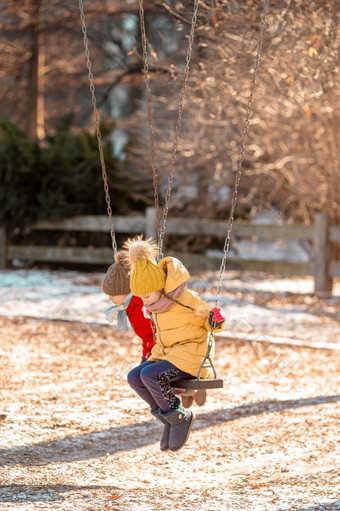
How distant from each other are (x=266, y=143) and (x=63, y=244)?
166 inches

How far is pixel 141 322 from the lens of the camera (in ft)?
14.5

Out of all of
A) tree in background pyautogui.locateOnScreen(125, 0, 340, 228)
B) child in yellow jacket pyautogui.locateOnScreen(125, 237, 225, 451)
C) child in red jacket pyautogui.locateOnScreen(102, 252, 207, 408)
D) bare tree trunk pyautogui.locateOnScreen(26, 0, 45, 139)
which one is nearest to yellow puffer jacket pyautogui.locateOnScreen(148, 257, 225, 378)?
child in yellow jacket pyautogui.locateOnScreen(125, 237, 225, 451)

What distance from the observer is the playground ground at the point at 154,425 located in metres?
3.84

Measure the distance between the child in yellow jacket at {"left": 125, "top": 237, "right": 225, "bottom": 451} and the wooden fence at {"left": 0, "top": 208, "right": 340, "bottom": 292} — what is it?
23.9 feet

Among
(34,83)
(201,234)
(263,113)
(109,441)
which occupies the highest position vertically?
(34,83)

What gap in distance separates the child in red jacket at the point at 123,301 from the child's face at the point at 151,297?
294mm

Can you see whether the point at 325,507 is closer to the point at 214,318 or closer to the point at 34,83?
the point at 214,318

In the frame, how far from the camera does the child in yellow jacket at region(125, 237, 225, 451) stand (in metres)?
4.04

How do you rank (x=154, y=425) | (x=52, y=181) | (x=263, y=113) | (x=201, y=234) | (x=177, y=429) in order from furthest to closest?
(x=52, y=181) → (x=201, y=234) → (x=263, y=113) → (x=154, y=425) → (x=177, y=429)

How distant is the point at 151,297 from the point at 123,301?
1.28 feet

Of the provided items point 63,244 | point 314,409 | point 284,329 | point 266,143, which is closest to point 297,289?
point 266,143

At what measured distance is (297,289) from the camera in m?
12.3

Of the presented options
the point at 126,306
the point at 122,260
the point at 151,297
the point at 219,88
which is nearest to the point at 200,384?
the point at 151,297

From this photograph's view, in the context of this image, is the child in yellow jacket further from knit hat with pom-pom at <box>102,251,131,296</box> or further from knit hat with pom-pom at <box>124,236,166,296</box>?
knit hat with pom-pom at <box>102,251,131,296</box>
